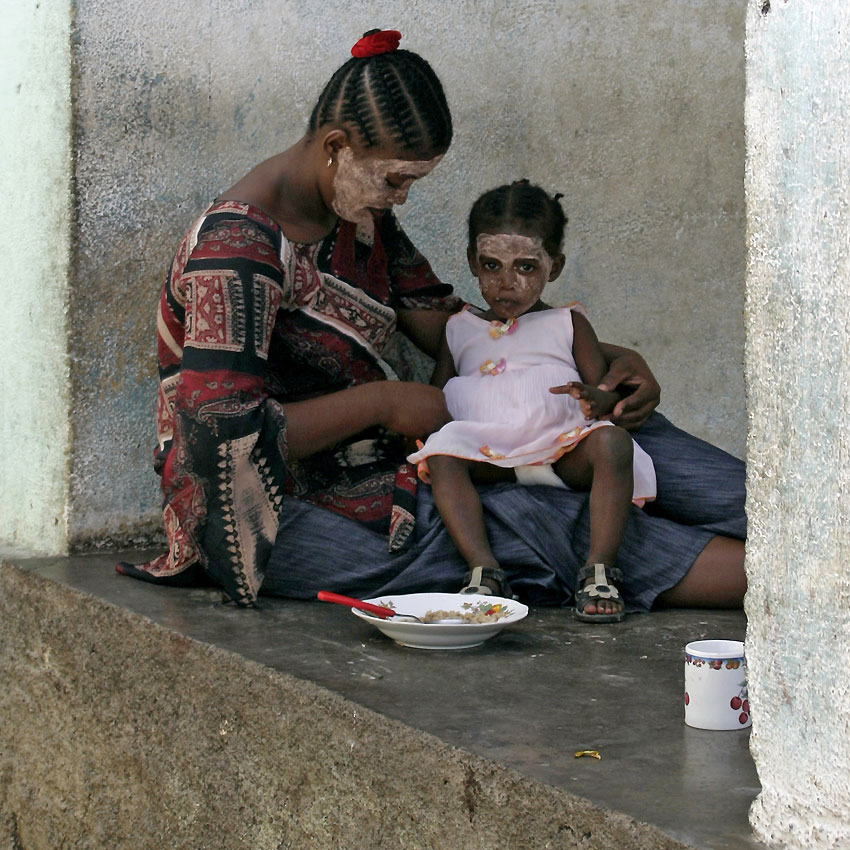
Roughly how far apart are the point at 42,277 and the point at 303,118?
35.5 inches

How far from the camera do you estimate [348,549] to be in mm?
2992

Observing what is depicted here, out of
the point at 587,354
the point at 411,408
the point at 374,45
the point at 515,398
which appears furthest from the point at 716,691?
the point at 374,45

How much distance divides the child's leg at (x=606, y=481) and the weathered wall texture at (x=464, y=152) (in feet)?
4.17

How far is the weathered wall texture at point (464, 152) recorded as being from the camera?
3.45 meters

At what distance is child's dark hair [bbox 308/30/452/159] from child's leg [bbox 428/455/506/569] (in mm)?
730

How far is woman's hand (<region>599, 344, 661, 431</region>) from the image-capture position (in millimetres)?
3141

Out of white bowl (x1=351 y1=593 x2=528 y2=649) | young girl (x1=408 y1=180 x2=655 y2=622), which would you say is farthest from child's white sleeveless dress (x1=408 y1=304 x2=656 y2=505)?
white bowl (x1=351 y1=593 x2=528 y2=649)

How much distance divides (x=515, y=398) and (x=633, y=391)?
1.08 ft

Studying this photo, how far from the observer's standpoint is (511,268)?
3.22 meters

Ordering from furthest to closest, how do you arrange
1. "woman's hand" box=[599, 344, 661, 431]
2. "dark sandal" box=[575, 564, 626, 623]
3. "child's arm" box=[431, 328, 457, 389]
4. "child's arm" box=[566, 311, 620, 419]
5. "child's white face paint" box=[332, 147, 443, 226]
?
1. "child's arm" box=[431, 328, 457, 389]
2. "child's arm" box=[566, 311, 620, 419]
3. "woman's hand" box=[599, 344, 661, 431]
4. "child's white face paint" box=[332, 147, 443, 226]
5. "dark sandal" box=[575, 564, 626, 623]

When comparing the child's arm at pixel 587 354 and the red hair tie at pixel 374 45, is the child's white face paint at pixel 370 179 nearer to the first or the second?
the red hair tie at pixel 374 45

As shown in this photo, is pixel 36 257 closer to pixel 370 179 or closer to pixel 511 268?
pixel 370 179

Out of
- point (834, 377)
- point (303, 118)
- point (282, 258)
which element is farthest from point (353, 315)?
point (834, 377)

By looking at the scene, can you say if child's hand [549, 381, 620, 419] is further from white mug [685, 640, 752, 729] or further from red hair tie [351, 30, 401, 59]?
white mug [685, 640, 752, 729]
